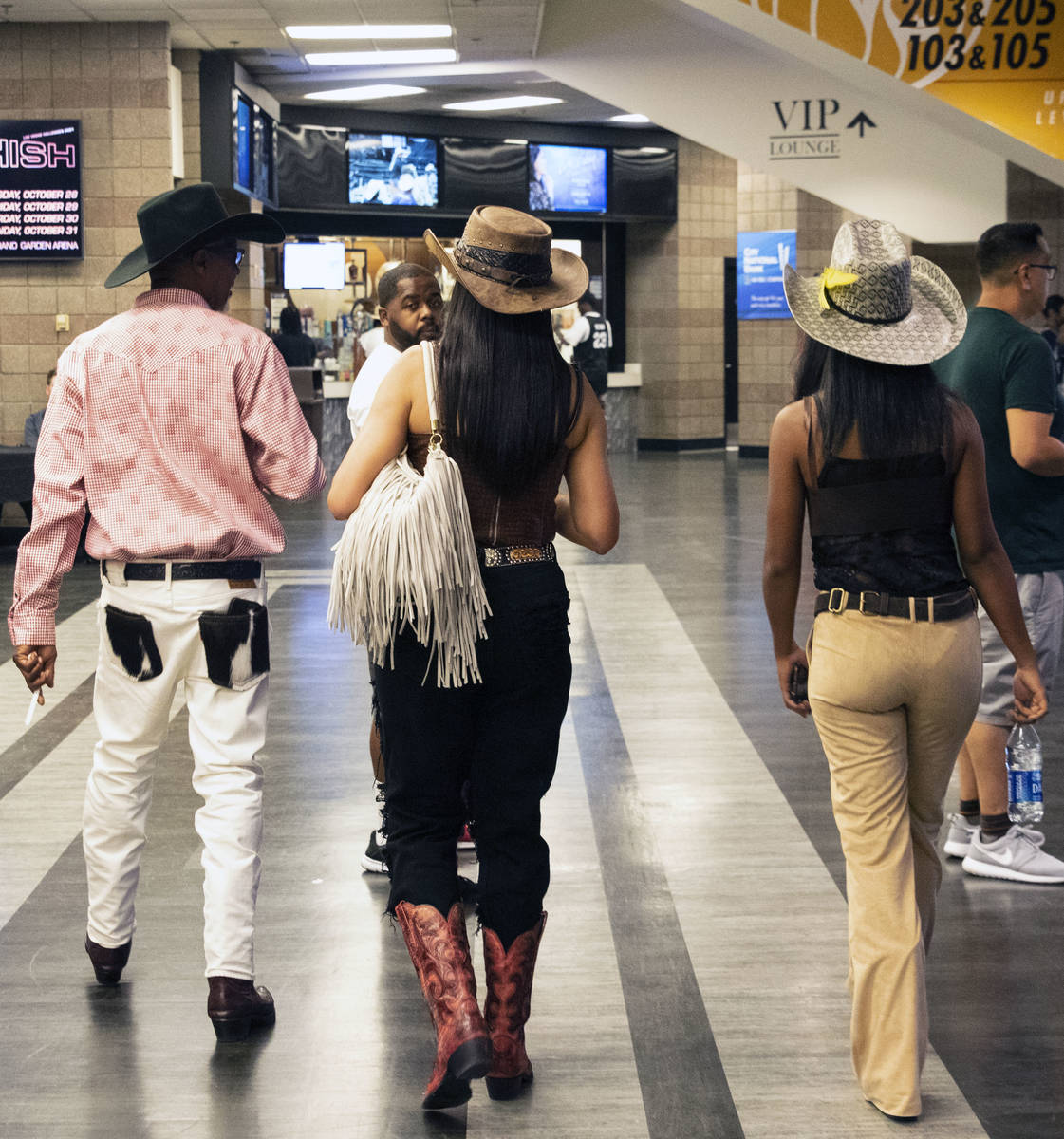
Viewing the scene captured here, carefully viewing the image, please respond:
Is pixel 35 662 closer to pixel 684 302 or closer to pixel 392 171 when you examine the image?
pixel 392 171

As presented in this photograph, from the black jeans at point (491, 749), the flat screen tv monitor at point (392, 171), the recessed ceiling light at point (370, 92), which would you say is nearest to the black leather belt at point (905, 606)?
the black jeans at point (491, 749)

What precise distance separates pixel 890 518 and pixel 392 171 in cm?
1436

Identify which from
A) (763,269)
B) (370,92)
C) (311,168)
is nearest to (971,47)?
(370,92)

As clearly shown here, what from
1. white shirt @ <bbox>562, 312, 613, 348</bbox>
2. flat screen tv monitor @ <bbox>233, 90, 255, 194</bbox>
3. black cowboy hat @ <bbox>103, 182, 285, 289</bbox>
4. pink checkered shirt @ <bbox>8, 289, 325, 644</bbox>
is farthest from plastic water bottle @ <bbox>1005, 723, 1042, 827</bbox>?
white shirt @ <bbox>562, 312, 613, 348</bbox>

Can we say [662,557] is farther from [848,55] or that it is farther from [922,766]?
[922,766]

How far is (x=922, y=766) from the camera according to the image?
250cm

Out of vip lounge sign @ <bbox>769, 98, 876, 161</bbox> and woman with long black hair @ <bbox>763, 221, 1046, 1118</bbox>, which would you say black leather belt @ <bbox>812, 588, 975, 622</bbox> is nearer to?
woman with long black hair @ <bbox>763, 221, 1046, 1118</bbox>

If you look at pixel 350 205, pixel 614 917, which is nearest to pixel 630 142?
pixel 350 205

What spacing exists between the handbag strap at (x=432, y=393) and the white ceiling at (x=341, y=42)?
27.2 feet

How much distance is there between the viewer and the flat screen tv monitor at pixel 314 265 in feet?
A: 51.4

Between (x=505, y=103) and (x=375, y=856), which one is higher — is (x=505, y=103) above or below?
above

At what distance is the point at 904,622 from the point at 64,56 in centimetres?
969

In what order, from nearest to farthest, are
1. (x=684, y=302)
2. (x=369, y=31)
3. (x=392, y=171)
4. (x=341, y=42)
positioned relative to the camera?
1. (x=369, y=31)
2. (x=341, y=42)
3. (x=392, y=171)
4. (x=684, y=302)

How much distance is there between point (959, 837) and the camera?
12.4 feet
